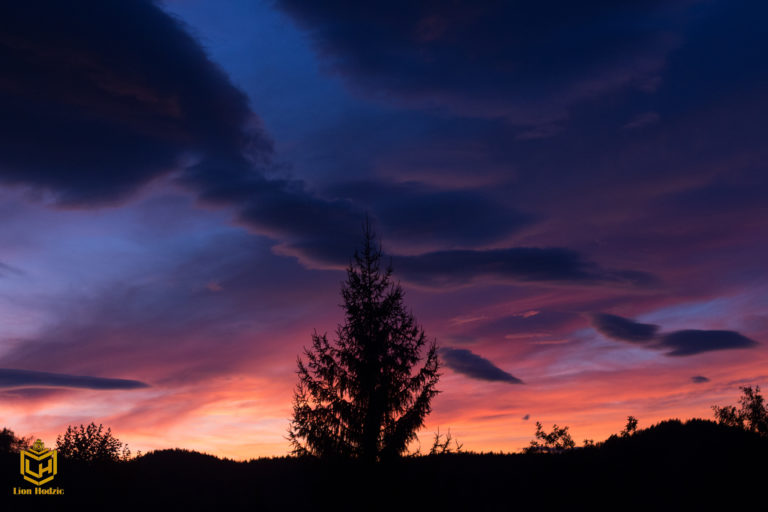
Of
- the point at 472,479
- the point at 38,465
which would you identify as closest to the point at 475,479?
the point at 472,479

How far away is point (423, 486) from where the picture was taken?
2675cm

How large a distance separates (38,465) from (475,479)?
24321 mm

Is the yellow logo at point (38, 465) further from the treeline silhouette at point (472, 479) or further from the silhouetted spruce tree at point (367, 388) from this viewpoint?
the silhouetted spruce tree at point (367, 388)

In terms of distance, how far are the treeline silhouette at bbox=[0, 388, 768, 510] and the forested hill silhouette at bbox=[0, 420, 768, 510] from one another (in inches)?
2.0

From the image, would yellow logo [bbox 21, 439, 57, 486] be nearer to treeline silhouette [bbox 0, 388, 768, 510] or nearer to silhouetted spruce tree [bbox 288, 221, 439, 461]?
treeline silhouette [bbox 0, 388, 768, 510]

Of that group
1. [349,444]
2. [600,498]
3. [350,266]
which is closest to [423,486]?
[349,444]

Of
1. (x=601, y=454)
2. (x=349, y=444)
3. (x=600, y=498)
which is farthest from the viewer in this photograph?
(x=601, y=454)

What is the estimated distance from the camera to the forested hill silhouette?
84.4 ft

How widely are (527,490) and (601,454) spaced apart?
19.4 feet

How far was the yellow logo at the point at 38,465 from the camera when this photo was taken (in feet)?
100

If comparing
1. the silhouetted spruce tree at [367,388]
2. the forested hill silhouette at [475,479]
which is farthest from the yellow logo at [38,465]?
the silhouetted spruce tree at [367,388]

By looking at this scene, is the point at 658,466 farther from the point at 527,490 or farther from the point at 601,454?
the point at 527,490

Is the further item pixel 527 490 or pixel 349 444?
pixel 527 490

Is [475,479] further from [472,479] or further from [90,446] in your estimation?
[90,446]
